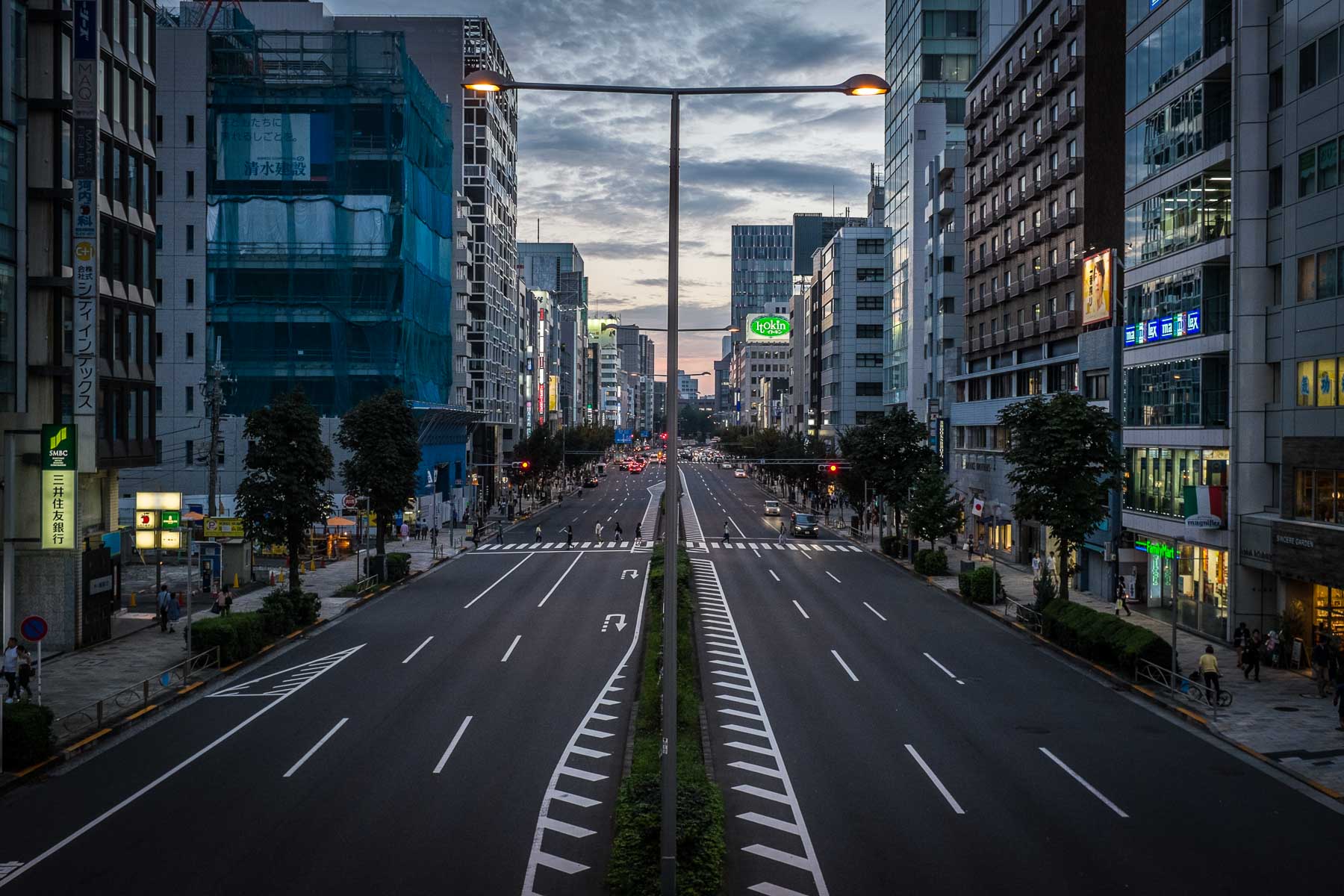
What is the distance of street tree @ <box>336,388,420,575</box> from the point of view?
172 ft

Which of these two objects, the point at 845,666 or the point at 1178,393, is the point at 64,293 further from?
the point at 1178,393

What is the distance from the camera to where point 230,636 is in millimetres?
31609

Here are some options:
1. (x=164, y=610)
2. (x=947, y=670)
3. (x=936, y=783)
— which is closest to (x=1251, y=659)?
(x=947, y=670)

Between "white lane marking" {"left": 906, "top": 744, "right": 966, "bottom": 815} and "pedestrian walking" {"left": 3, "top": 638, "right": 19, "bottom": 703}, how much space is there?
21.3m

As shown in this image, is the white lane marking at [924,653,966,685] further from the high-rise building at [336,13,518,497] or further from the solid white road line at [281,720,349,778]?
the high-rise building at [336,13,518,497]

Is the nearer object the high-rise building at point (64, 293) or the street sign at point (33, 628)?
the street sign at point (33, 628)

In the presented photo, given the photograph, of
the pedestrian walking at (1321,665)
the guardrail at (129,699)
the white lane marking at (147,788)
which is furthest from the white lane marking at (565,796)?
the pedestrian walking at (1321,665)

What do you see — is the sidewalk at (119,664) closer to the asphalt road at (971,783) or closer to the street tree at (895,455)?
the asphalt road at (971,783)

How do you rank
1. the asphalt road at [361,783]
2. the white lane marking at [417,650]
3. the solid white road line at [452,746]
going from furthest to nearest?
the white lane marking at [417,650], the solid white road line at [452,746], the asphalt road at [361,783]

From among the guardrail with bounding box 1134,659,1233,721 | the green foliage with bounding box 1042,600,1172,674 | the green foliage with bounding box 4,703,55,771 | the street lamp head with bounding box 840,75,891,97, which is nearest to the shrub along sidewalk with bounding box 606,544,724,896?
the street lamp head with bounding box 840,75,891,97

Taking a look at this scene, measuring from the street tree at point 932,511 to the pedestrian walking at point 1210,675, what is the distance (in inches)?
1222

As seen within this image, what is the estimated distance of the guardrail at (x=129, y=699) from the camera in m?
Result: 23.8

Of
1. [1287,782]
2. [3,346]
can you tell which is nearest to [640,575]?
[3,346]

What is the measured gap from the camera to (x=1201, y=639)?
37969mm
